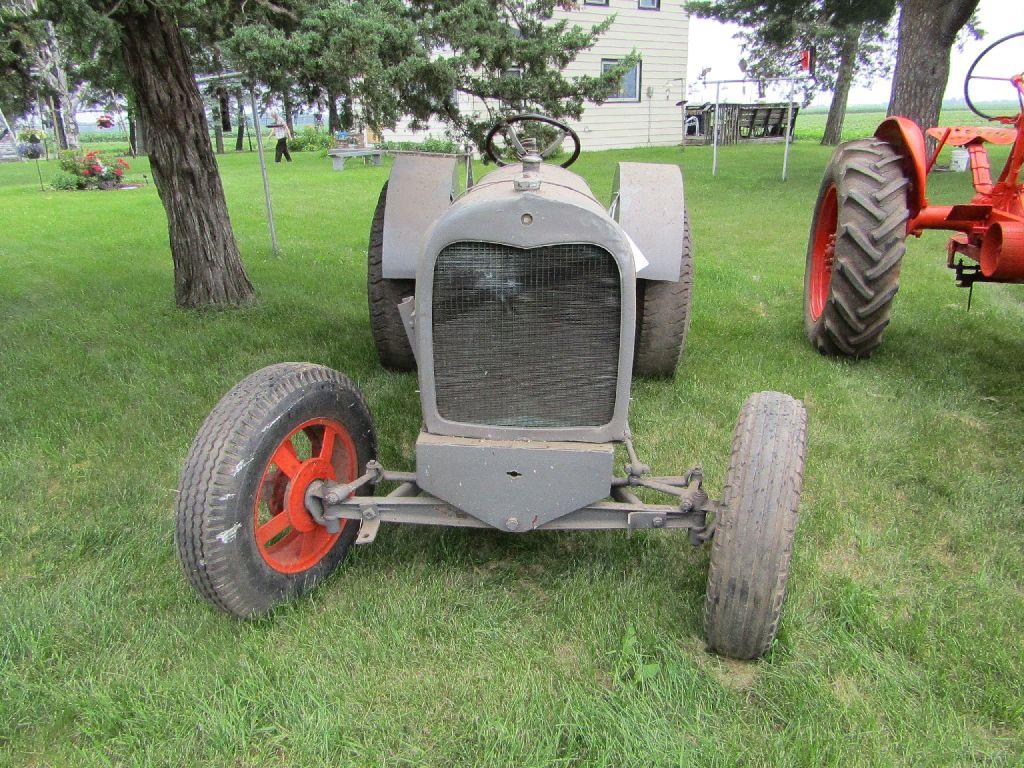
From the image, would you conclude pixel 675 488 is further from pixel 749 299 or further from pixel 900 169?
pixel 749 299

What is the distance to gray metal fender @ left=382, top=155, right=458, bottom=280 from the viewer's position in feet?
12.3

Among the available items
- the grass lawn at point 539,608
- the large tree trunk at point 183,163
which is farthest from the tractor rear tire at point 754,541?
the large tree trunk at point 183,163

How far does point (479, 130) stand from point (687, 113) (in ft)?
77.7

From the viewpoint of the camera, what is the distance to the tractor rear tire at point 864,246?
4133 mm

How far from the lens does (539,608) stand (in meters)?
2.56

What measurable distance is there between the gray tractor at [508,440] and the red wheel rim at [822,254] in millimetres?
3150

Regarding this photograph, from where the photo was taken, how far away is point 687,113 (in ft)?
84.9

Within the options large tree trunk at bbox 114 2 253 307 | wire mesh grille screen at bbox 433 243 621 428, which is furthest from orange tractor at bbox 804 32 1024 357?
large tree trunk at bbox 114 2 253 307

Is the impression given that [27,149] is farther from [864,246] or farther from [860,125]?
[860,125]

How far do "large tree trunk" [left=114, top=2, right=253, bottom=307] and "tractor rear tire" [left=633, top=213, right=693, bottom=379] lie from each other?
12.1ft

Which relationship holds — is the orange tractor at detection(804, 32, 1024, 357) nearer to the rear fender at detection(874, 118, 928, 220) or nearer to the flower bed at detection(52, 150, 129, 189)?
the rear fender at detection(874, 118, 928, 220)

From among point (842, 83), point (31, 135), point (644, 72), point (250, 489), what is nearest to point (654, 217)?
point (250, 489)

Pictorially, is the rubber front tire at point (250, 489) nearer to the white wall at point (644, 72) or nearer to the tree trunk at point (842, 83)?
the white wall at point (644, 72)

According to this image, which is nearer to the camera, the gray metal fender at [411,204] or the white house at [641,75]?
the gray metal fender at [411,204]
